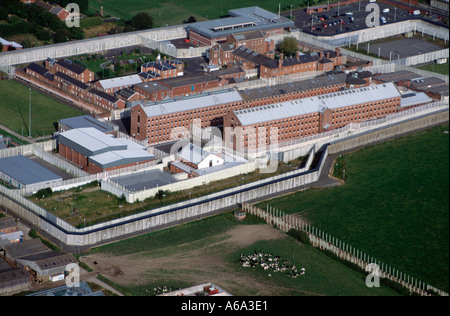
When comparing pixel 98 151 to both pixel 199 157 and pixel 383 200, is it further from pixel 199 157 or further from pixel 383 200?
pixel 383 200

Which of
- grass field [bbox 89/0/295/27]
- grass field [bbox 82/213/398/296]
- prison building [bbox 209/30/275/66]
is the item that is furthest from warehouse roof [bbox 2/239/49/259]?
grass field [bbox 89/0/295/27]

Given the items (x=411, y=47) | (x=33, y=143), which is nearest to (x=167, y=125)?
(x=33, y=143)

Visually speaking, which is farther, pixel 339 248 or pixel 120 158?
pixel 120 158

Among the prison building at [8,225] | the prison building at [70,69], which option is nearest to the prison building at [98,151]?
the prison building at [8,225]

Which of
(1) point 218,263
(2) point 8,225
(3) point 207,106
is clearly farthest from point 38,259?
(3) point 207,106

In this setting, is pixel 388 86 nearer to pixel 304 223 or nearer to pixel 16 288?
pixel 304 223

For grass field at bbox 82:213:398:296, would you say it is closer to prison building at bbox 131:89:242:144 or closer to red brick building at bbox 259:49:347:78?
prison building at bbox 131:89:242:144

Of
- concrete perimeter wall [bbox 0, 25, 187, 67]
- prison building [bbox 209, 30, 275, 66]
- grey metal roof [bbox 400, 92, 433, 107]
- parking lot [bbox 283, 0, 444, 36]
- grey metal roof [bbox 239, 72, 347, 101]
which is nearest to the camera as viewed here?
grey metal roof [bbox 239, 72, 347, 101]
